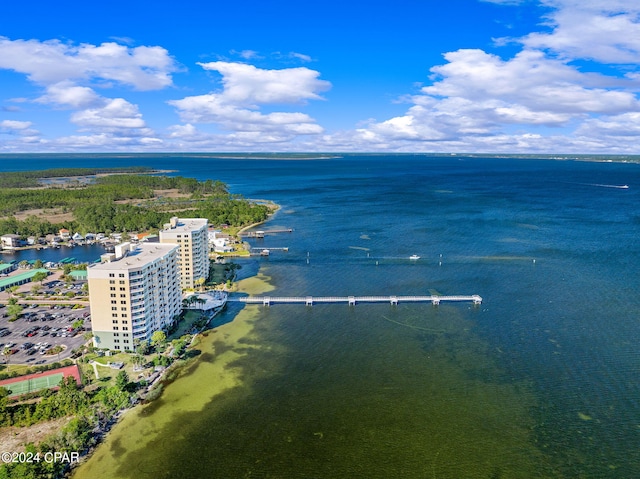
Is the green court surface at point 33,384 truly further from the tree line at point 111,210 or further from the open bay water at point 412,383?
the tree line at point 111,210

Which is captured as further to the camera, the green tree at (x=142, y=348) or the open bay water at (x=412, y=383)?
the green tree at (x=142, y=348)

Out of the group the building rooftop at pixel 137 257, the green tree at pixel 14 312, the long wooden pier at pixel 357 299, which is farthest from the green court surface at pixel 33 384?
the long wooden pier at pixel 357 299

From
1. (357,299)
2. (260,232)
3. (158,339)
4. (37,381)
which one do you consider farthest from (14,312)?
(260,232)

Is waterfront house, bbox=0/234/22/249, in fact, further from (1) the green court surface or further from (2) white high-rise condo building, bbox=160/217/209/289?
(1) the green court surface

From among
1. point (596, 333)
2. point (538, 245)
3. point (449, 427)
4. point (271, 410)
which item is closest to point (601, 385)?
point (596, 333)

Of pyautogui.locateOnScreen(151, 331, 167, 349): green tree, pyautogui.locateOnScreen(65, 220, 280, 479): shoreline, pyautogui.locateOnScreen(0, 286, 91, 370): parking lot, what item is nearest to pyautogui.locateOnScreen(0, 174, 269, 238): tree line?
pyautogui.locateOnScreen(0, 286, 91, 370): parking lot

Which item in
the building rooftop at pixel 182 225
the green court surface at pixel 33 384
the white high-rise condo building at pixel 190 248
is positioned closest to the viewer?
the green court surface at pixel 33 384

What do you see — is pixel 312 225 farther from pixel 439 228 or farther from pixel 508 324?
pixel 508 324
